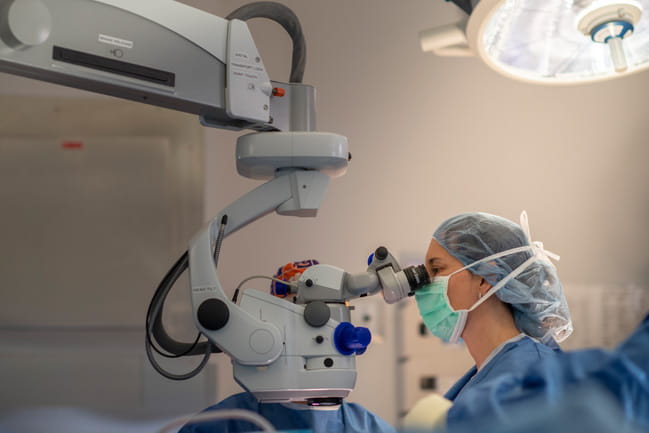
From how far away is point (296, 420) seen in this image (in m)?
1.45

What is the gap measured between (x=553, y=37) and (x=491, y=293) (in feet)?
2.01

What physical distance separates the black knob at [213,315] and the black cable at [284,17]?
1.70 feet

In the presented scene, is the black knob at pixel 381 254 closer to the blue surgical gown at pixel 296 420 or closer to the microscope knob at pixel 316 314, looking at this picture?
the microscope knob at pixel 316 314

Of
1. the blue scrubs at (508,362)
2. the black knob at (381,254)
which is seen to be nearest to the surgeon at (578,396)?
the blue scrubs at (508,362)

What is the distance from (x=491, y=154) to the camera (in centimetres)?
247

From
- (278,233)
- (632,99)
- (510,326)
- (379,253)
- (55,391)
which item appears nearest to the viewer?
(379,253)

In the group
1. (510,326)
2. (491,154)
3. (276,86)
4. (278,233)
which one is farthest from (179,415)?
(491,154)

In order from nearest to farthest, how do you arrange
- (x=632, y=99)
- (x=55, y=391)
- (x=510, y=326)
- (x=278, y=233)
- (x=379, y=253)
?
1. (x=379, y=253)
2. (x=510, y=326)
3. (x=55, y=391)
4. (x=278, y=233)
5. (x=632, y=99)

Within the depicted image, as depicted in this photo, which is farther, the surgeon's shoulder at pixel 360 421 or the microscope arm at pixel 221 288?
the surgeon's shoulder at pixel 360 421

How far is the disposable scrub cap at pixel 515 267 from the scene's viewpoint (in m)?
1.56

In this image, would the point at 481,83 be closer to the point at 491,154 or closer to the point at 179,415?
the point at 491,154

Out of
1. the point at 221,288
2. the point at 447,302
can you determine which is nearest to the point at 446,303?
the point at 447,302

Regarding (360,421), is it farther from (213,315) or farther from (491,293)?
(213,315)

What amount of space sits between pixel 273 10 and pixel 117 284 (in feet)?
4.29
